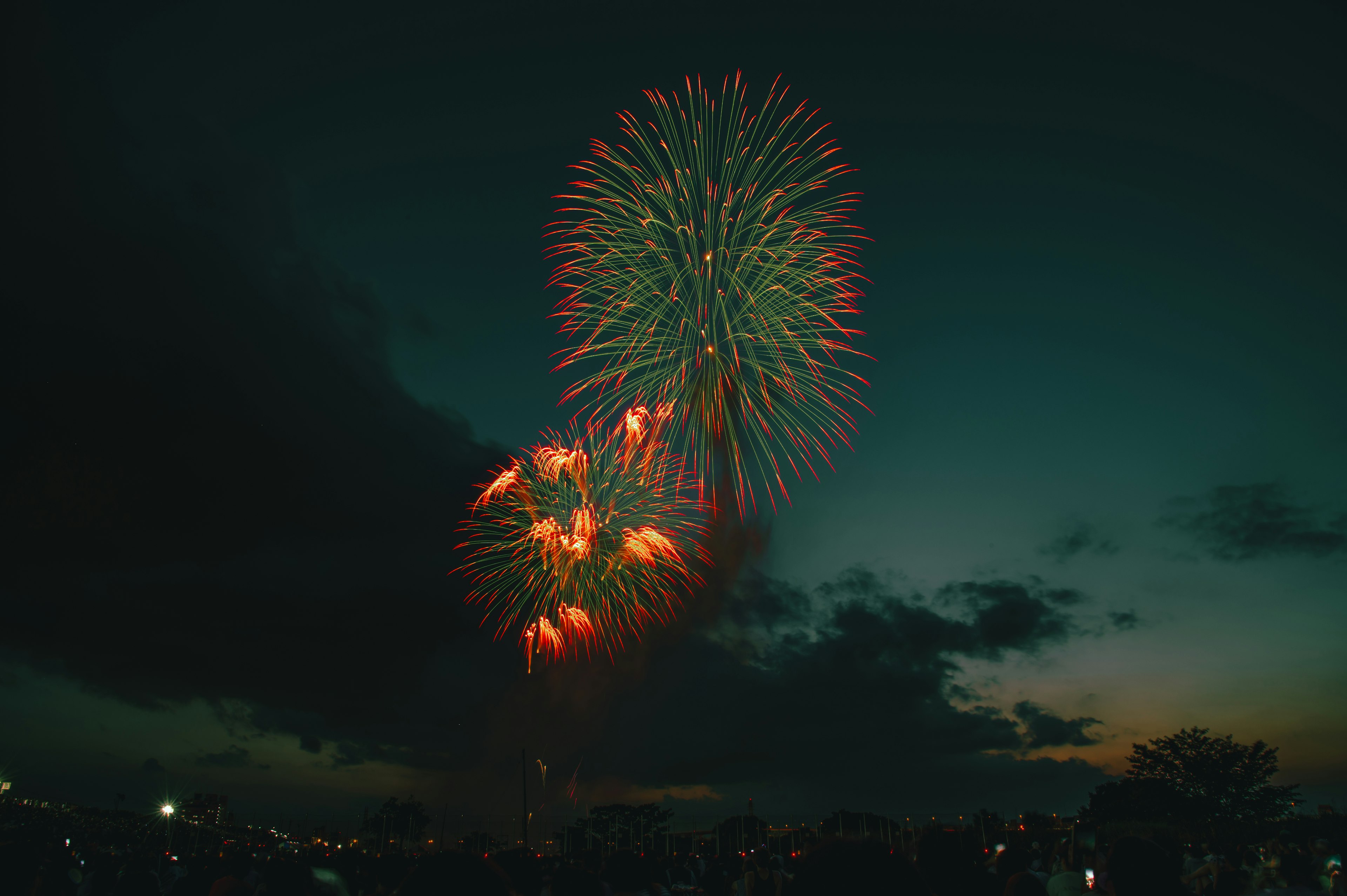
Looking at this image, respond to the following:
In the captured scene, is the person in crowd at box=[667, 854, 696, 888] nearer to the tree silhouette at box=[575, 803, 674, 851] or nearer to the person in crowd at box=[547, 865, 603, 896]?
the person in crowd at box=[547, 865, 603, 896]

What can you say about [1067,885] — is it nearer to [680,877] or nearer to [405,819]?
[680,877]

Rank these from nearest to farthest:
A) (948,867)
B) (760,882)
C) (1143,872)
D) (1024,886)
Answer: (1143,872) → (1024,886) → (948,867) → (760,882)

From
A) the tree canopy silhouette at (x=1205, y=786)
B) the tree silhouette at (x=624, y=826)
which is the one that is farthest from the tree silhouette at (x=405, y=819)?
the tree canopy silhouette at (x=1205, y=786)

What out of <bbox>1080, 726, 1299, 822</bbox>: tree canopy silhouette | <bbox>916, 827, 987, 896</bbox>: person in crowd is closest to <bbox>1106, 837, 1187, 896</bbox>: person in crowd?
<bbox>916, 827, 987, 896</bbox>: person in crowd

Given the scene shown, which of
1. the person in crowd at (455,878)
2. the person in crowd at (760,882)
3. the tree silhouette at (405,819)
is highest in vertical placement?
the person in crowd at (455,878)

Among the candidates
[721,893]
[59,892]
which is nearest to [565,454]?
[721,893]

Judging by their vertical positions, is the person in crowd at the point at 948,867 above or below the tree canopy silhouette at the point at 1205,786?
above

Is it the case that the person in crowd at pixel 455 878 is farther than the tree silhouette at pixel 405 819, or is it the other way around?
the tree silhouette at pixel 405 819

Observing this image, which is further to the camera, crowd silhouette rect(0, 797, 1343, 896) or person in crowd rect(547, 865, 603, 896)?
person in crowd rect(547, 865, 603, 896)

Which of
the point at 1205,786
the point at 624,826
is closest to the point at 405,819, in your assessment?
the point at 624,826

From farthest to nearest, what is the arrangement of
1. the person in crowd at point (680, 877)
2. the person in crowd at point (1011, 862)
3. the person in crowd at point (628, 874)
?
the person in crowd at point (680, 877) < the person in crowd at point (1011, 862) < the person in crowd at point (628, 874)

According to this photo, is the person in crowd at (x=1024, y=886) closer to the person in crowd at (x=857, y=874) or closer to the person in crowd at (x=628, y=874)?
the person in crowd at (x=628, y=874)

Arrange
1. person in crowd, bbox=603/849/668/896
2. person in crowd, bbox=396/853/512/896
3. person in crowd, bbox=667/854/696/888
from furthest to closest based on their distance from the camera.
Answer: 1. person in crowd, bbox=667/854/696/888
2. person in crowd, bbox=603/849/668/896
3. person in crowd, bbox=396/853/512/896
